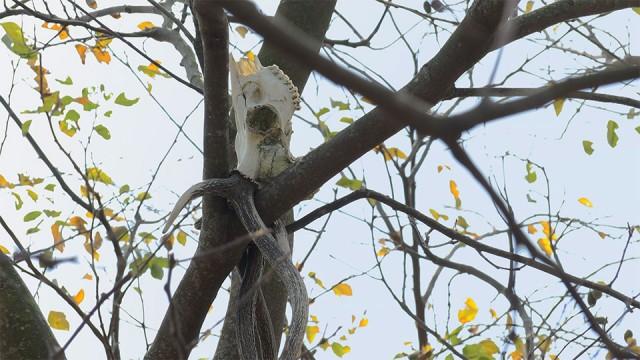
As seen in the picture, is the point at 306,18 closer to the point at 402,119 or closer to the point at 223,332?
the point at 223,332

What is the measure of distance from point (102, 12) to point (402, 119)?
8.10 ft

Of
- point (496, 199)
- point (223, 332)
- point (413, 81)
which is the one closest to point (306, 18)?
point (413, 81)

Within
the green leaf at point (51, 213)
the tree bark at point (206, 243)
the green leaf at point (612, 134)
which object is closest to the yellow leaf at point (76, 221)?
the green leaf at point (51, 213)

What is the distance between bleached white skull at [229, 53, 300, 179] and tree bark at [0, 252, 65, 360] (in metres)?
0.57

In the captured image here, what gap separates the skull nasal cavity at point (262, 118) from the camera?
1.85 m

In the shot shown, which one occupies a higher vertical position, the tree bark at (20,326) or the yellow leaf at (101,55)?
the yellow leaf at (101,55)

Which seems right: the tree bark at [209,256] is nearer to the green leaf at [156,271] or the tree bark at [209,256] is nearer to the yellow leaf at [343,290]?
the green leaf at [156,271]

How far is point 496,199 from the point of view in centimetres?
52

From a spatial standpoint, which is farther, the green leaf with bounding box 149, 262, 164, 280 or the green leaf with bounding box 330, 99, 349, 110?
the green leaf with bounding box 330, 99, 349, 110

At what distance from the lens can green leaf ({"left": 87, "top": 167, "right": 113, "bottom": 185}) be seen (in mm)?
2635

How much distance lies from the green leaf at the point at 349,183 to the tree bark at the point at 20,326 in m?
1.32

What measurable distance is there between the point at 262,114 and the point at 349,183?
0.97 m

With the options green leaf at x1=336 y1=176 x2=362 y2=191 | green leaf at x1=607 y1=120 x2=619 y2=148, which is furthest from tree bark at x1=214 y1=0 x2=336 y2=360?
green leaf at x1=607 y1=120 x2=619 y2=148

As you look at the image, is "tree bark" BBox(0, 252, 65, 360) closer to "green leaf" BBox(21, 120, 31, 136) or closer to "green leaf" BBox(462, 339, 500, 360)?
"green leaf" BBox(21, 120, 31, 136)
